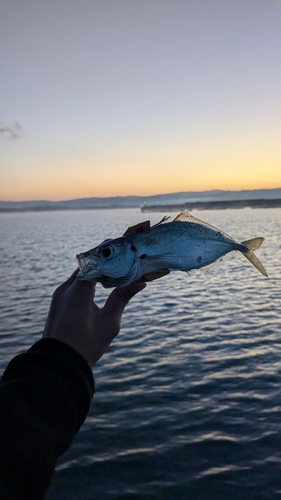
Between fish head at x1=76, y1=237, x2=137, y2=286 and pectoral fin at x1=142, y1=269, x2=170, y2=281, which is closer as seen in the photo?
fish head at x1=76, y1=237, x2=137, y2=286

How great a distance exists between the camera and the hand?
2.79 meters

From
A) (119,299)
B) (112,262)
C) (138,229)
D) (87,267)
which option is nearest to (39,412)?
(87,267)

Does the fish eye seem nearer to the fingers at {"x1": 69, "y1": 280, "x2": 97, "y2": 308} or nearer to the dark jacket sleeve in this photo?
the fingers at {"x1": 69, "y1": 280, "x2": 97, "y2": 308}

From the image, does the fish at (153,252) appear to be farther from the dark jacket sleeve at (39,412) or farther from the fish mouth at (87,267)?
the dark jacket sleeve at (39,412)

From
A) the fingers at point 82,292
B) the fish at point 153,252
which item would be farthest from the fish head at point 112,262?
the fingers at point 82,292

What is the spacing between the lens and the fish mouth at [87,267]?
3.06 meters

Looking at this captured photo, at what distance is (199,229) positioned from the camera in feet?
12.2

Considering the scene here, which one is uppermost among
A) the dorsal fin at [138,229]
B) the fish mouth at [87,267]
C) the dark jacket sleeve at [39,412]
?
the dorsal fin at [138,229]

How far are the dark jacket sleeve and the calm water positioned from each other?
6630 millimetres

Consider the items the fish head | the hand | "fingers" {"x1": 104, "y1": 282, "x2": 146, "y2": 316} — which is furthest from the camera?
"fingers" {"x1": 104, "y1": 282, "x2": 146, "y2": 316}

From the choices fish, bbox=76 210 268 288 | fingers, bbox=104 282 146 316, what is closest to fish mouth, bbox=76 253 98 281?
fish, bbox=76 210 268 288

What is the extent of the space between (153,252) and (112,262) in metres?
0.41

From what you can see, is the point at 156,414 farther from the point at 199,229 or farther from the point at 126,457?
the point at 199,229

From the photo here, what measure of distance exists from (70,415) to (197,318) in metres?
17.8
